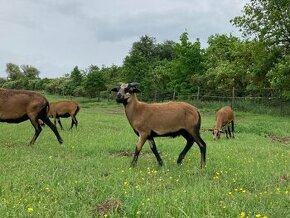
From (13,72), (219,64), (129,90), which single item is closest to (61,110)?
(129,90)

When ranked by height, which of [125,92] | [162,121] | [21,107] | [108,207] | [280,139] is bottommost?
[280,139]

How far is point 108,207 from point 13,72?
108857 millimetres

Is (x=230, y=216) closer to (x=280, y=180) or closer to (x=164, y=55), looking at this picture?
(x=280, y=180)

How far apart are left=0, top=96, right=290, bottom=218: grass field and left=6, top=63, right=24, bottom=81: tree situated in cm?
→ 10046

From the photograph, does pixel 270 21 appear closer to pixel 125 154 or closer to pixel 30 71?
pixel 125 154

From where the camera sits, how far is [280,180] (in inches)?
315

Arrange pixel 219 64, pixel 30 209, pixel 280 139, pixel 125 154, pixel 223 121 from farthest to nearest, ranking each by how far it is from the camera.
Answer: pixel 219 64
pixel 280 139
pixel 223 121
pixel 125 154
pixel 30 209

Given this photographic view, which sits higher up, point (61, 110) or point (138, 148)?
point (138, 148)

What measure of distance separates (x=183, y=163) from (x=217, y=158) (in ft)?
4.09

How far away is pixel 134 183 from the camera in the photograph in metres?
7.20

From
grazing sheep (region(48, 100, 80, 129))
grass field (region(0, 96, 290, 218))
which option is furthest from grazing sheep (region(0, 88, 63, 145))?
grazing sheep (region(48, 100, 80, 129))

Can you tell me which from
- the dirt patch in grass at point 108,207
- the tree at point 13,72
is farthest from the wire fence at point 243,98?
the tree at point 13,72

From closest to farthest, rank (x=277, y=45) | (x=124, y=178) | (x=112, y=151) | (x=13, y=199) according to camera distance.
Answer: (x=13, y=199) → (x=124, y=178) → (x=112, y=151) → (x=277, y=45)

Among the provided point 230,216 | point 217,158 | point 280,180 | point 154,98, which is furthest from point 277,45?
point 230,216
